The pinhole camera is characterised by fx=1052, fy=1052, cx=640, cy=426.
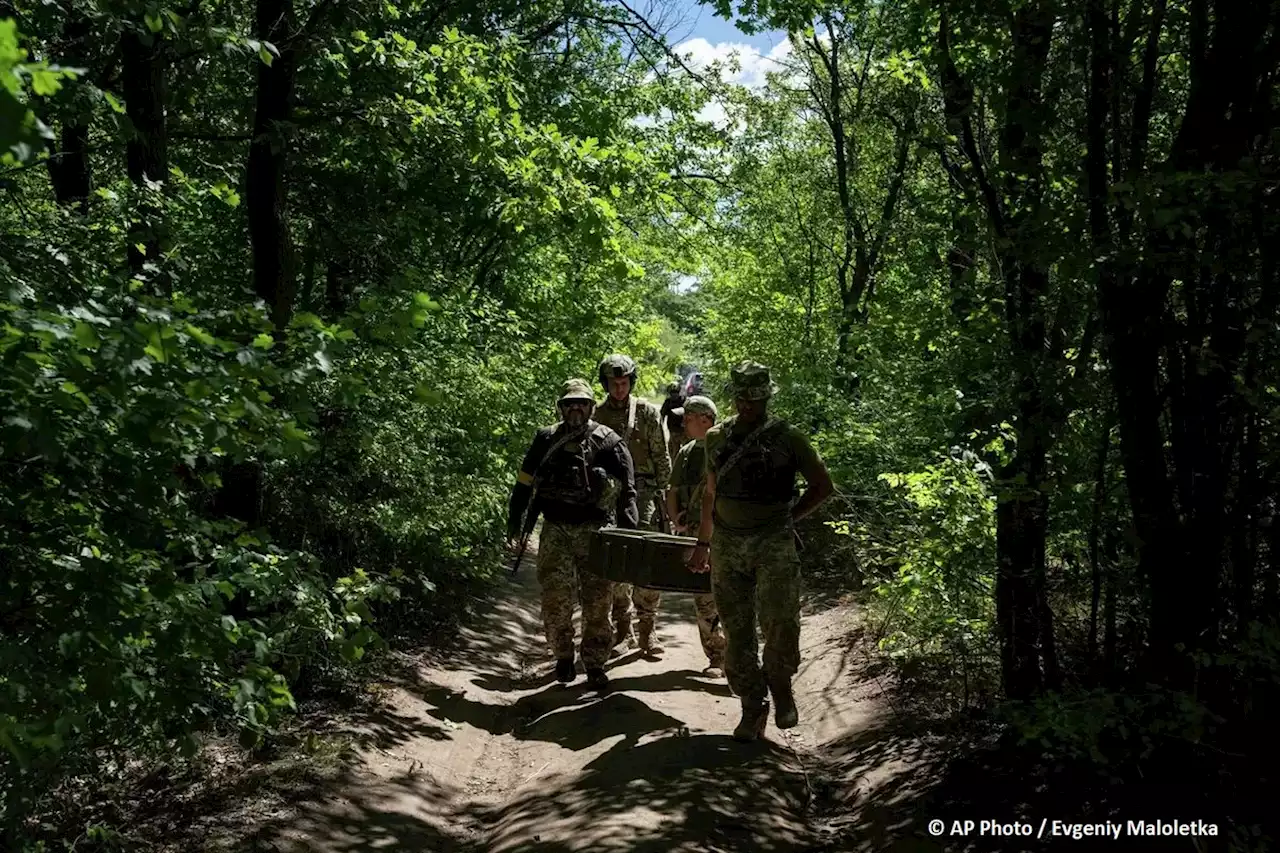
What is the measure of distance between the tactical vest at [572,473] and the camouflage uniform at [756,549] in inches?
65.9

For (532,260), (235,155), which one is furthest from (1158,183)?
(532,260)

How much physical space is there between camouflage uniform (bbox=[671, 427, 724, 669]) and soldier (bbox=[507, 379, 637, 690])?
49cm

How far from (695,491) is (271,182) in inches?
160

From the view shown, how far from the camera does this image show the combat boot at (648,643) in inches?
372

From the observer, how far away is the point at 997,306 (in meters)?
5.73

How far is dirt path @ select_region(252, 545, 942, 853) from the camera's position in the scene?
5.48 metres

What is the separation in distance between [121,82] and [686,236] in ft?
45.3

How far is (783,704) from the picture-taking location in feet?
22.5

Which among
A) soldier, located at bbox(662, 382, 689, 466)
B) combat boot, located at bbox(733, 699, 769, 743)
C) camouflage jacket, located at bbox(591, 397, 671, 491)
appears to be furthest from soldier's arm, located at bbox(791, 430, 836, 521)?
soldier, located at bbox(662, 382, 689, 466)

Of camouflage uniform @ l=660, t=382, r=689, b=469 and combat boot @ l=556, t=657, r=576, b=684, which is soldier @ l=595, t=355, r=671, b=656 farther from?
camouflage uniform @ l=660, t=382, r=689, b=469

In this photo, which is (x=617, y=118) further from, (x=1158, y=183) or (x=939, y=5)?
(x=1158, y=183)

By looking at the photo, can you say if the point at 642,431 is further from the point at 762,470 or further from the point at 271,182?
the point at 271,182

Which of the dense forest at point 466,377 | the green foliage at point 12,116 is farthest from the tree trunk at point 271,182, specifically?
the green foliage at point 12,116

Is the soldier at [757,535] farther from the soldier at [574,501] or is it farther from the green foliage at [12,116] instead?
the green foliage at [12,116]
